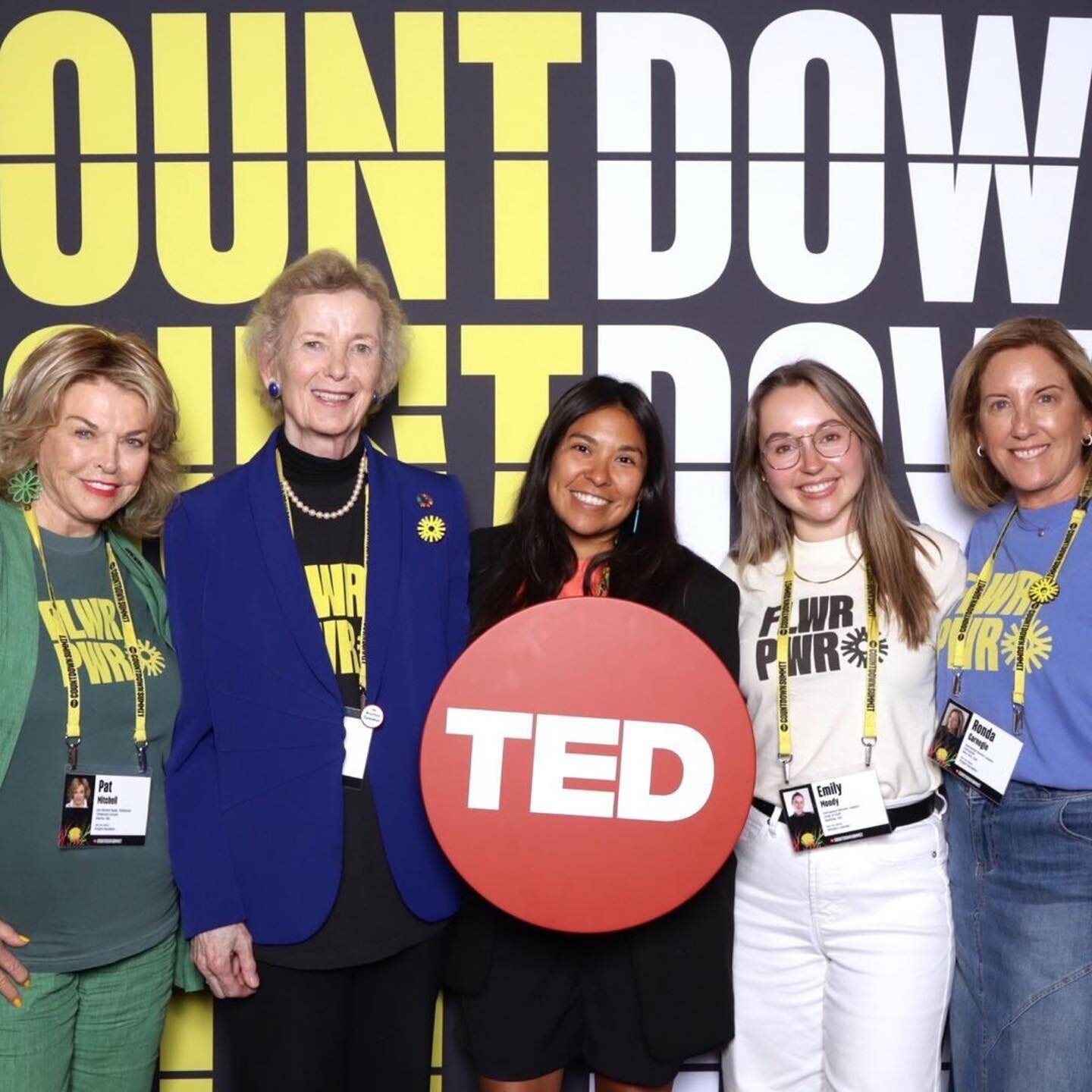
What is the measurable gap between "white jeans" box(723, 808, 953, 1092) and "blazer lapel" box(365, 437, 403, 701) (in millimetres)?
779

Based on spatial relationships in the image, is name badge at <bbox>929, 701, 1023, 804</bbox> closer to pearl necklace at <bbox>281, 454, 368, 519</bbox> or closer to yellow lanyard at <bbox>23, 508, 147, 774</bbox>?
pearl necklace at <bbox>281, 454, 368, 519</bbox>

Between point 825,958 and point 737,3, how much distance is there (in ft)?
6.99

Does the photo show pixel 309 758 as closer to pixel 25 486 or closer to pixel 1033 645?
pixel 25 486

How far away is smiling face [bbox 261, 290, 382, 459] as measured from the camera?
6.41 feet

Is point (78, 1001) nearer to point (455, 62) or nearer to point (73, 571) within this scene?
point (73, 571)

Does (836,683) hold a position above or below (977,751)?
above

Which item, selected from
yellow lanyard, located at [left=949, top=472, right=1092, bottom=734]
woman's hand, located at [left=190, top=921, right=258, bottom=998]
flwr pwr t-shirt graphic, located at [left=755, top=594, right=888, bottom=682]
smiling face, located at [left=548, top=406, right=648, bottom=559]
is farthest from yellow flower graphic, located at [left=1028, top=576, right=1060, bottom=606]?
woman's hand, located at [left=190, top=921, right=258, bottom=998]

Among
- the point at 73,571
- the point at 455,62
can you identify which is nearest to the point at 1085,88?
the point at 455,62

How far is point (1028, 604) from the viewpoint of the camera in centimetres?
199

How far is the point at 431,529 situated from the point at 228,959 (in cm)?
84

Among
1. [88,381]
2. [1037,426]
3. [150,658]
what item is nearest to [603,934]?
[150,658]

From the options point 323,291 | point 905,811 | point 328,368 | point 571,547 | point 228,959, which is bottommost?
point 228,959

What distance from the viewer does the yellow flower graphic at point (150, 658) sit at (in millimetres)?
1922

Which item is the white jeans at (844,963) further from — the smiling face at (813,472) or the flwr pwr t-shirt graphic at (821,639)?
the smiling face at (813,472)
